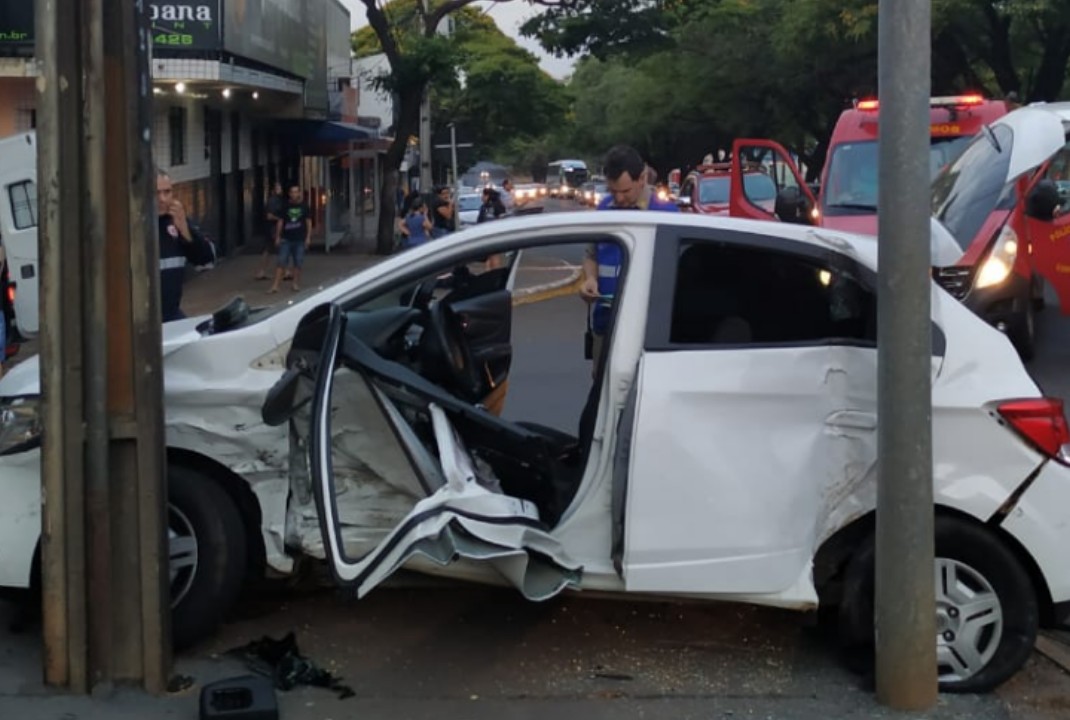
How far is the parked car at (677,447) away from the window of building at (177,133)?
62.8 ft

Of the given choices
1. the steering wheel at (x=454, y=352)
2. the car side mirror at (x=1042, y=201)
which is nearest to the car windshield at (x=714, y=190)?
the car side mirror at (x=1042, y=201)

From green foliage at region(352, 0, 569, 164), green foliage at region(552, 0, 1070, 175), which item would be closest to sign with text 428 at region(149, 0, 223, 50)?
green foliage at region(552, 0, 1070, 175)

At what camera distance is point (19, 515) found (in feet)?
17.0

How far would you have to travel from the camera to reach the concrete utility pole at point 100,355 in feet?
15.6

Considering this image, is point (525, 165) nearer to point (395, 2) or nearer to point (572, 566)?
point (395, 2)

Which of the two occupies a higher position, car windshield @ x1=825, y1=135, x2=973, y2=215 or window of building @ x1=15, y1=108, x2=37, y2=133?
window of building @ x1=15, y1=108, x2=37, y2=133

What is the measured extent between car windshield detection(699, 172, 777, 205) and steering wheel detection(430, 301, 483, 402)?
63.6 ft

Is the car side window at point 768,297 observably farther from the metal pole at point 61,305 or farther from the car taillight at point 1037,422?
the metal pole at point 61,305

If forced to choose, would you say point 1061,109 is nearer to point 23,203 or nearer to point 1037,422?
point 1037,422

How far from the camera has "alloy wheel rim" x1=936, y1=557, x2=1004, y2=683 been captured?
5.09m

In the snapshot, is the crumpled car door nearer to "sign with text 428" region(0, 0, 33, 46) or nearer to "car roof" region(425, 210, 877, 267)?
"car roof" region(425, 210, 877, 267)

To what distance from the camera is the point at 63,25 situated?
15.5 ft

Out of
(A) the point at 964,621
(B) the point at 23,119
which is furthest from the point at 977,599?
(B) the point at 23,119

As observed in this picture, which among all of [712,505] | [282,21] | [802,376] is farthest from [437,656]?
[282,21]
